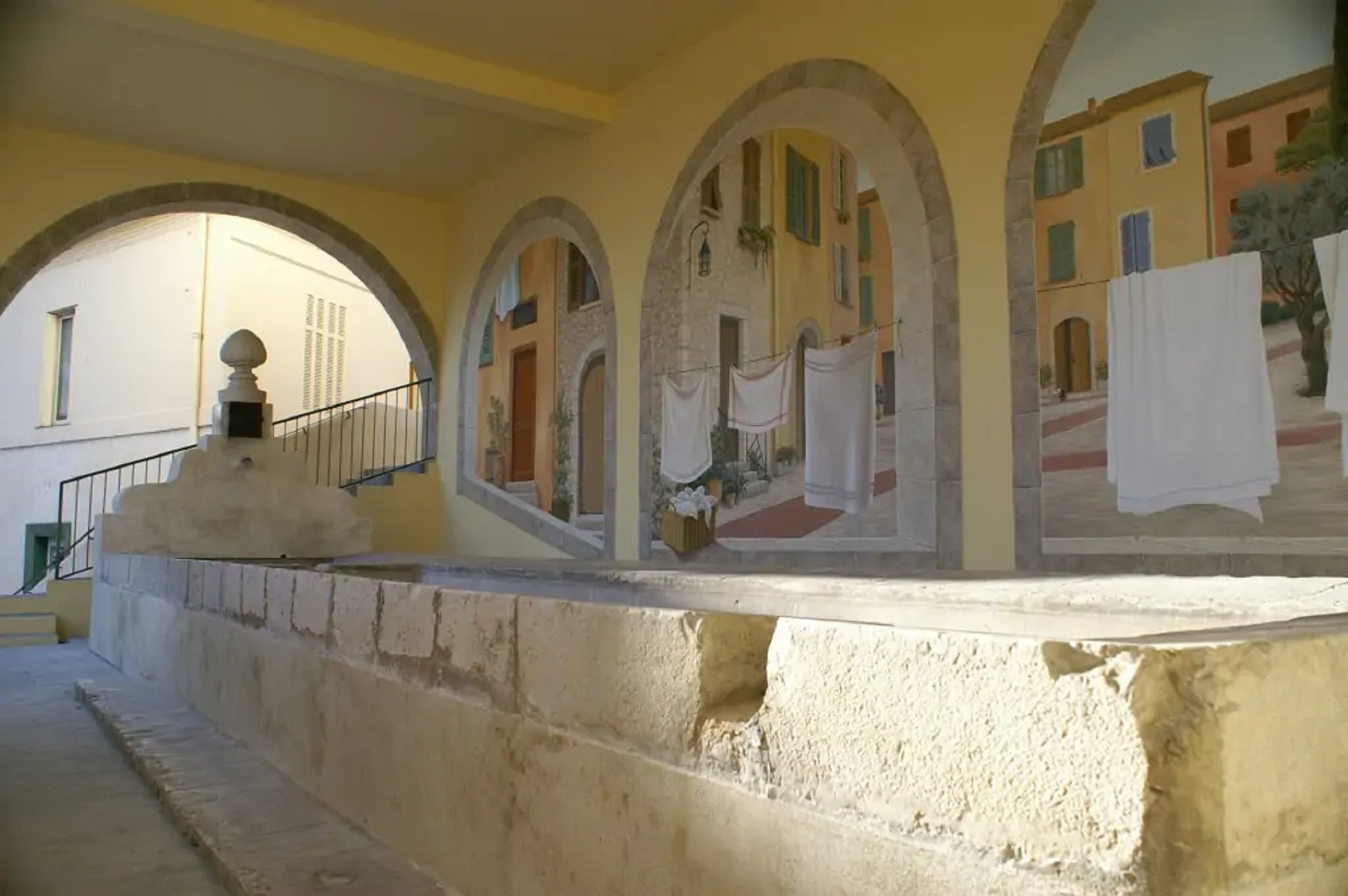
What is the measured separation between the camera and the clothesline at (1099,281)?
3787 millimetres

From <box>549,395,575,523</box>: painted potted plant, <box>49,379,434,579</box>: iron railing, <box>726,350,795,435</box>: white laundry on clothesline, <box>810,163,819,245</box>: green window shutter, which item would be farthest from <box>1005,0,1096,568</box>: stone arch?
<box>49,379,434,579</box>: iron railing

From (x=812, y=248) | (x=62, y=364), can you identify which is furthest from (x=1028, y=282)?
(x=62, y=364)

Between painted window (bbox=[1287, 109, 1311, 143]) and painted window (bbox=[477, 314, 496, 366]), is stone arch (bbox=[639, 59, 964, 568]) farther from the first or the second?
painted window (bbox=[477, 314, 496, 366])

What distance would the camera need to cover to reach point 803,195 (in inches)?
245

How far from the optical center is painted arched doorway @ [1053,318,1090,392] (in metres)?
4.47

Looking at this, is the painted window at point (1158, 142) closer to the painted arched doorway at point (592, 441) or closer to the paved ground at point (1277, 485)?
the paved ground at point (1277, 485)

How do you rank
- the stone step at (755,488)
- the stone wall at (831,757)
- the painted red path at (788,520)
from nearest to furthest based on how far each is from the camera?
the stone wall at (831,757), the painted red path at (788,520), the stone step at (755,488)

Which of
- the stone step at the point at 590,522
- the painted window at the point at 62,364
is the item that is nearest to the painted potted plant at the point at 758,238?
the stone step at the point at 590,522

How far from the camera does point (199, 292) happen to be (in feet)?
45.6

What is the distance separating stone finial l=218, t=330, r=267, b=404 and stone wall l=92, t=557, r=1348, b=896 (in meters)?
5.69

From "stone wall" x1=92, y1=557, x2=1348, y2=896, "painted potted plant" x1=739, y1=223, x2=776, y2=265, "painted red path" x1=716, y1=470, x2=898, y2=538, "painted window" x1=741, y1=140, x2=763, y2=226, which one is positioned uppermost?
"painted window" x1=741, y1=140, x2=763, y2=226

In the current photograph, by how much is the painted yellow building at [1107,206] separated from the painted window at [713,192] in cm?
256

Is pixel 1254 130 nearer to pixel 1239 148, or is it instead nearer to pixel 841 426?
pixel 1239 148

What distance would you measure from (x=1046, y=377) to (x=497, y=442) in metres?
5.91
